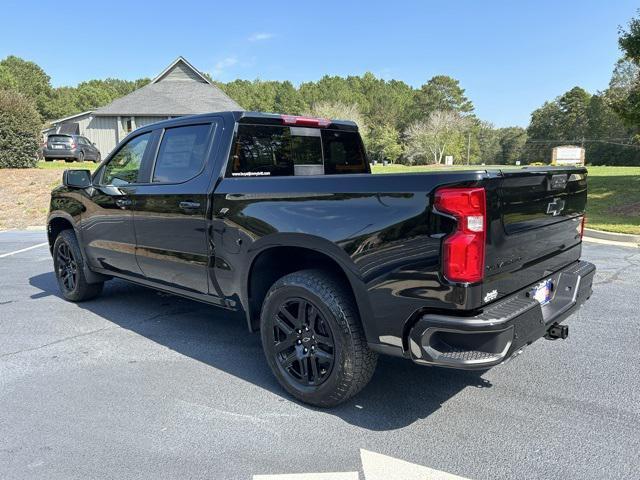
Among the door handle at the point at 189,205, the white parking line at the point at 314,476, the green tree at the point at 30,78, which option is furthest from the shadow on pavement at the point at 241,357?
the green tree at the point at 30,78

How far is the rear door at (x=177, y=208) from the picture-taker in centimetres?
381

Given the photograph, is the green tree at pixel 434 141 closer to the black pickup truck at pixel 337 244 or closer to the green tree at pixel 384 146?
the green tree at pixel 384 146

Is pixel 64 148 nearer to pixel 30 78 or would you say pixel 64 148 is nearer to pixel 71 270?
pixel 71 270

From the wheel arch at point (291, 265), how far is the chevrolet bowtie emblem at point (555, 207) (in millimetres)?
1299

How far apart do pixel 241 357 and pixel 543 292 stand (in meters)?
2.39

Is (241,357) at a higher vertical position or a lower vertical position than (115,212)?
lower

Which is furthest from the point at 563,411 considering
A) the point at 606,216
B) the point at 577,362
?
the point at 606,216

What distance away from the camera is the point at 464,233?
96.3 inches

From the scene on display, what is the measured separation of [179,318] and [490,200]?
12.0ft

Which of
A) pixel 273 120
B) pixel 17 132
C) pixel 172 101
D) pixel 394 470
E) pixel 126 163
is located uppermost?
pixel 172 101

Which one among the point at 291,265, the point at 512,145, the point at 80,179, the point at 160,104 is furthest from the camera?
the point at 512,145

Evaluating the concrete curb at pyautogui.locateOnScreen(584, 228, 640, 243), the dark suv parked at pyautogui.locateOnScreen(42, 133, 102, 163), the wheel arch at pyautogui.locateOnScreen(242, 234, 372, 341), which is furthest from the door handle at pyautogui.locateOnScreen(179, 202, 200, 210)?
the dark suv parked at pyautogui.locateOnScreen(42, 133, 102, 163)

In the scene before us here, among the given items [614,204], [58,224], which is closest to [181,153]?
[58,224]

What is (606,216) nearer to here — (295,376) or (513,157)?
(295,376)
